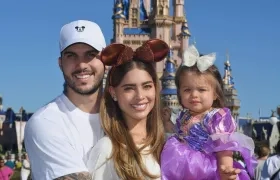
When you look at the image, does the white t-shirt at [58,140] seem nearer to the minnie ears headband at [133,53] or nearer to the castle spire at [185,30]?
the minnie ears headband at [133,53]

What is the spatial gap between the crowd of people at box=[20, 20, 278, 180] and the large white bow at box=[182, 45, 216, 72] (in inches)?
0.5

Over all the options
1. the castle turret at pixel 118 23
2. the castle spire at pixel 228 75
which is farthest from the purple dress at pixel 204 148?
the castle turret at pixel 118 23

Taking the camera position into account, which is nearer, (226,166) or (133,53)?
(226,166)

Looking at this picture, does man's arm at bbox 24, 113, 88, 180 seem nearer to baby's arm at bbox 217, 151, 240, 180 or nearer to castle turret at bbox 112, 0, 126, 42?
baby's arm at bbox 217, 151, 240, 180

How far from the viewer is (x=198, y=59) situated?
342 cm

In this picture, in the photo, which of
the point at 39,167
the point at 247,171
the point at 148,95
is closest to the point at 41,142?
the point at 39,167

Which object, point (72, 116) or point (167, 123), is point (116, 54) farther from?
point (167, 123)

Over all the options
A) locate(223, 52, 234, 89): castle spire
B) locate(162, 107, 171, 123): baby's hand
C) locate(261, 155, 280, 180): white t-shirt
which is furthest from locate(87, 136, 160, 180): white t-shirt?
locate(223, 52, 234, 89): castle spire

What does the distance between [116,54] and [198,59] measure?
54 centimetres

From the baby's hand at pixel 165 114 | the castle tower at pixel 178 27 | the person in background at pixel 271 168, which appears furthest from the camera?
the castle tower at pixel 178 27

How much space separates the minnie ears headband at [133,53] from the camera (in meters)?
3.17

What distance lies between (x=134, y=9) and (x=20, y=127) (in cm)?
1860

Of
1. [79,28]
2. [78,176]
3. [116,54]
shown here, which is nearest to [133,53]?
[116,54]

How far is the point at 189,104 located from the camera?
11.0ft
